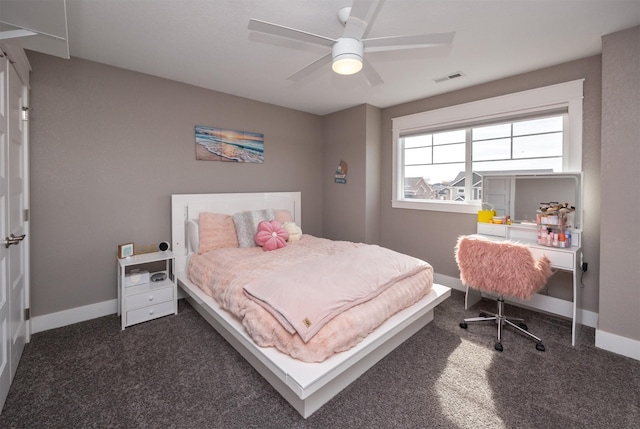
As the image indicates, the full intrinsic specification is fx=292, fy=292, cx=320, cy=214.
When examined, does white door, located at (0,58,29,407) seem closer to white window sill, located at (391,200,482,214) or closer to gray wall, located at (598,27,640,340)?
white window sill, located at (391,200,482,214)

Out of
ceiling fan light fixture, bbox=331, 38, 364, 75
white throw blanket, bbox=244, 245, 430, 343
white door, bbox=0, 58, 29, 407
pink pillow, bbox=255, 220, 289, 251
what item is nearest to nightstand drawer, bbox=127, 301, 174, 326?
white door, bbox=0, 58, 29, 407

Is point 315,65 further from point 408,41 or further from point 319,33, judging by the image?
point 408,41

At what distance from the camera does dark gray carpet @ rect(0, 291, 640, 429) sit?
166cm

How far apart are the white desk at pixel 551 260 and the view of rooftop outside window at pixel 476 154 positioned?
1.85 ft

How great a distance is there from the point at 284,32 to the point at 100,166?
237cm

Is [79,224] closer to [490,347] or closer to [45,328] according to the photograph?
[45,328]

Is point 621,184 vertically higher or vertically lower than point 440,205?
higher

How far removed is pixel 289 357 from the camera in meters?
1.72

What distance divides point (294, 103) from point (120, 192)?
7.99 feet

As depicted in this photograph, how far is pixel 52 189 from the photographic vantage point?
8.69 feet

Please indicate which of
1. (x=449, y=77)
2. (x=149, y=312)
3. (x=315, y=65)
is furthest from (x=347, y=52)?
(x=149, y=312)

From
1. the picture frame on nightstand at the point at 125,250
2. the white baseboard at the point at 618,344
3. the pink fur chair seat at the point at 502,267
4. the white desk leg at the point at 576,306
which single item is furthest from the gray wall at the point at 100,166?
the white baseboard at the point at 618,344

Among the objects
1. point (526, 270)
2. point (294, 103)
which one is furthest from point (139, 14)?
point (526, 270)

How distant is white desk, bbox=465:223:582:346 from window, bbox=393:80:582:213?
1.59 ft
